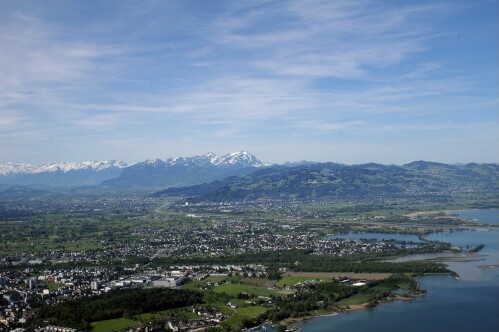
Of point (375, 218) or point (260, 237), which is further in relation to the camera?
point (375, 218)

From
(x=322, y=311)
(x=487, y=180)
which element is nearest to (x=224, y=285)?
(x=322, y=311)

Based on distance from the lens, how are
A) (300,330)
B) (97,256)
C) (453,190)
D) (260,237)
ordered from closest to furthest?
(300,330), (97,256), (260,237), (453,190)

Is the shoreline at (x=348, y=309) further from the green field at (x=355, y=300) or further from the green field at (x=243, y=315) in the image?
the green field at (x=243, y=315)

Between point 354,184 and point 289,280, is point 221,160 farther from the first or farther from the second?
point 289,280

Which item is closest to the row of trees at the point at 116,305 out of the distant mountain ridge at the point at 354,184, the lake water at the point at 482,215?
the lake water at the point at 482,215

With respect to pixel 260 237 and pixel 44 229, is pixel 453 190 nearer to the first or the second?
Answer: pixel 260 237

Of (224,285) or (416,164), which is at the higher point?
(416,164)

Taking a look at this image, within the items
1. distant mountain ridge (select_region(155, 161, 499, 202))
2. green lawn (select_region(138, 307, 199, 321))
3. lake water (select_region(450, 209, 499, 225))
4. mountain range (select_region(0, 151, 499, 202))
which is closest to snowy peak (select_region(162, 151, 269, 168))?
mountain range (select_region(0, 151, 499, 202))
